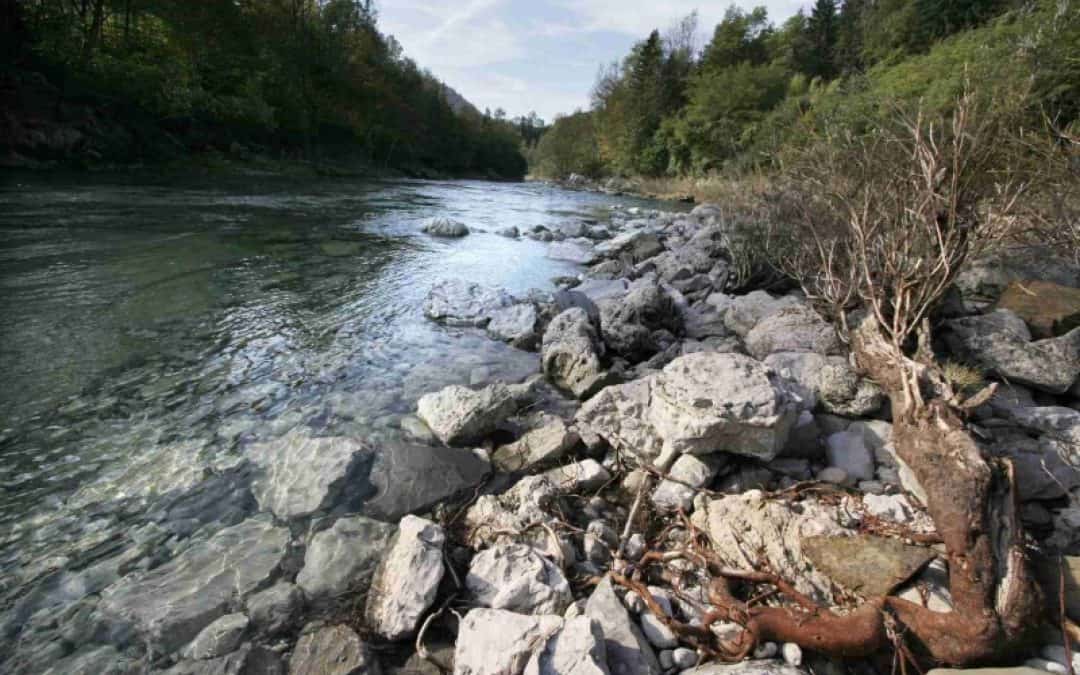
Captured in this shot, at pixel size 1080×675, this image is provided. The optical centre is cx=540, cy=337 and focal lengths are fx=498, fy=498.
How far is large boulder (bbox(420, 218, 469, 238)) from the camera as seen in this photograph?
12.1 metres

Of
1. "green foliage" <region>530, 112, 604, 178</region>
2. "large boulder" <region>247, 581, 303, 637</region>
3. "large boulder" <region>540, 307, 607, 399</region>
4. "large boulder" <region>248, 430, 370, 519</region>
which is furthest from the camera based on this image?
"green foliage" <region>530, 112, 604, 178</region>

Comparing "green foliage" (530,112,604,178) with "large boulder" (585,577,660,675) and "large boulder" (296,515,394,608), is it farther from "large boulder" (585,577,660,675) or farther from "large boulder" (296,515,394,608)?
"large boulder" (585,577,660,675)

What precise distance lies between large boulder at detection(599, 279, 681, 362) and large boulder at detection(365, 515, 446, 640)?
10.4ft

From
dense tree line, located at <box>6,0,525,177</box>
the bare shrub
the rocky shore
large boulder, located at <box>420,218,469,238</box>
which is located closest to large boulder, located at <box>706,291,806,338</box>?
the bare shrub

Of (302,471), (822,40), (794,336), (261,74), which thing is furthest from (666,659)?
(822,40)

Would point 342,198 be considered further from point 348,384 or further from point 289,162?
point 348,384

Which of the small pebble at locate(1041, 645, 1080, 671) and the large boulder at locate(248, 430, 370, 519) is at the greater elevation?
the small pebble at locate(1041, 645, 1080, 671)

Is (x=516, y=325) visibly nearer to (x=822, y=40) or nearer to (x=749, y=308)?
(x=749, y=308)

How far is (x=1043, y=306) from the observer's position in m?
4.51

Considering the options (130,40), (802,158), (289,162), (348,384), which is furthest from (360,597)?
(130,40)

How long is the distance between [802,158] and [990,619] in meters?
5.46

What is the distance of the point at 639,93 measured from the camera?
5038 centimetres

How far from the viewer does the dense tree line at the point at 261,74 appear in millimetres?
19281

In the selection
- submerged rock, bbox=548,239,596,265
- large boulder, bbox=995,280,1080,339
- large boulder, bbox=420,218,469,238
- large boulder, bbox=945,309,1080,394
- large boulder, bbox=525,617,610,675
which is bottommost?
large boulder, bbox=525,617,610,675
